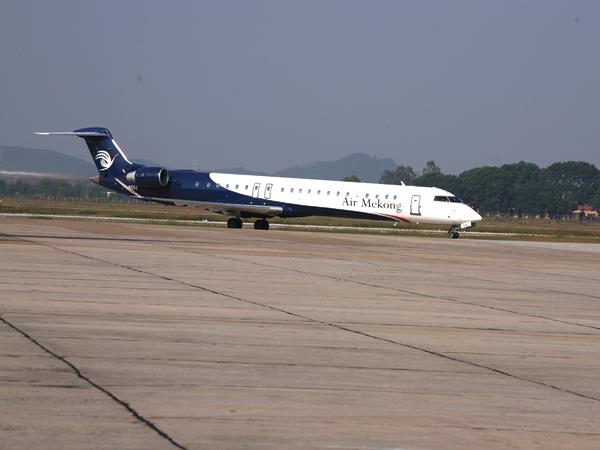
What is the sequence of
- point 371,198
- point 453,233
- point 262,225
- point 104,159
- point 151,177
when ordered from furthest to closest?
1. point 104,159
2. point 151,177
3. point 262,225
4. point 453,233
5. point 371,198

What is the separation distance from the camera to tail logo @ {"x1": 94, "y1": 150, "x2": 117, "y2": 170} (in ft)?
221

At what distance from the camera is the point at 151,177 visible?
63562 mm

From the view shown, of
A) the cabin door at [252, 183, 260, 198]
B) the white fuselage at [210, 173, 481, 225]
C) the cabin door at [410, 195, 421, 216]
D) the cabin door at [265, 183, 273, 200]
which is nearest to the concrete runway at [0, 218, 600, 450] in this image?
the cabin door at [410, 195, 421, 216]

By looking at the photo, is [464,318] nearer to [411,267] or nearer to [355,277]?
[355,277]

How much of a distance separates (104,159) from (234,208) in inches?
377

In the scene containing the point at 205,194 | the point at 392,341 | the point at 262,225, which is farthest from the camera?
the point at 262,225

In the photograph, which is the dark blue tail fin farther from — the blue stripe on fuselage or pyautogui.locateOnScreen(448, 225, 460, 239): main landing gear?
pyautogui.locateOnScreen(448, 225, 460, 239): main landing gear

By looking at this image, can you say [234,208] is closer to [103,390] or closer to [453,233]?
[453,233]

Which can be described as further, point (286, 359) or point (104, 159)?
point (104, 159)

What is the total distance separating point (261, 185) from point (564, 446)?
53366 millimetres

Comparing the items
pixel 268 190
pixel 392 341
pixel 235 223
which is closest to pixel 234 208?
pixel 235 223

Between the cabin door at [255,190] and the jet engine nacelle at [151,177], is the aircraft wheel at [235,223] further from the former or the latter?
the jet engine nacelle at [151,177]

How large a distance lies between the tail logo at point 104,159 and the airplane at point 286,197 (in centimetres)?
86

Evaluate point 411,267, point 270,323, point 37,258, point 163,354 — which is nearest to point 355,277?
point 411,267
